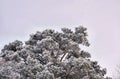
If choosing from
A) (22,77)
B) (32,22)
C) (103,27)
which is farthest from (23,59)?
(103,27)

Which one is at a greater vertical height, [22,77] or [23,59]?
[23,59]

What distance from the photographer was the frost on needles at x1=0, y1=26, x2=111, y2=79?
7758 millimetres

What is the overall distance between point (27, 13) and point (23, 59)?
243 cm

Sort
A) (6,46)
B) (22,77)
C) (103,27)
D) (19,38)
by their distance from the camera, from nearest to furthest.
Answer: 1. (22,77)
2. (6,46)
3. (19,38)
4. (103,27)

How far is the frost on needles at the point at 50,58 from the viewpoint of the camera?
7758 mm

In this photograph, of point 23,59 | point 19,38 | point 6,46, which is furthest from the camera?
point 19,38

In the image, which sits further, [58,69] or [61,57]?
[61,57]

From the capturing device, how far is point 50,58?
26.9 ft

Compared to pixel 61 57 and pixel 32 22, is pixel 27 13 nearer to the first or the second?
pixel 32 22

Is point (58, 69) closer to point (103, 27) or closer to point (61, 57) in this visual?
point (61, 57)

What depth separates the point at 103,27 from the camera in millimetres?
10945

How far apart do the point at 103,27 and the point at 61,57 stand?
303 centimetres

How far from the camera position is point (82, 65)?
26.1ft

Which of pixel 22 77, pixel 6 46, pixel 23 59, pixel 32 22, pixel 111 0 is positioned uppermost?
pixel 111 0
